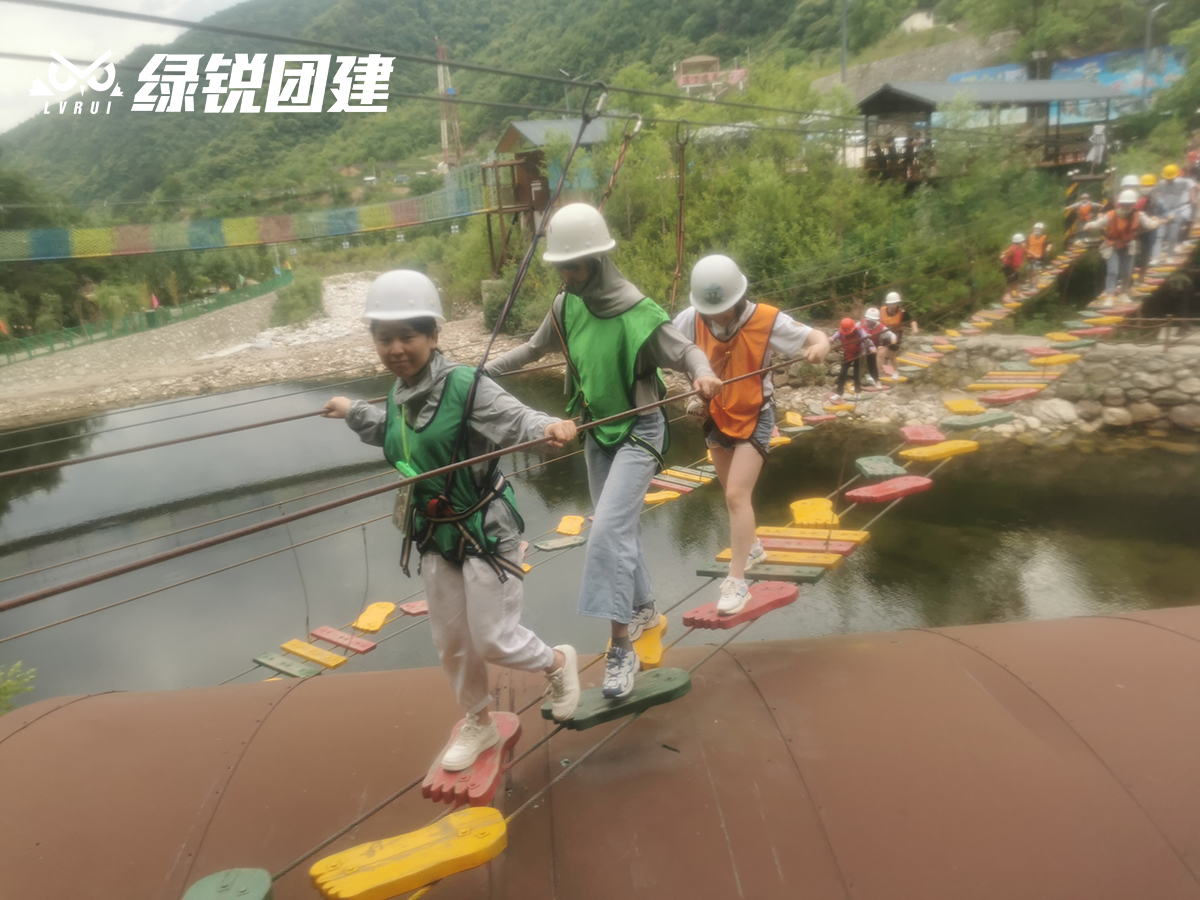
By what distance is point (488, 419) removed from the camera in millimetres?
3039

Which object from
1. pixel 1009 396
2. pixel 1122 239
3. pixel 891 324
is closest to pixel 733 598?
pixel 1009 396

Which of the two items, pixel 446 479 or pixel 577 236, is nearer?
pixel 446 479

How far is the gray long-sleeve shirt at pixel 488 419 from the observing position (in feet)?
9.82

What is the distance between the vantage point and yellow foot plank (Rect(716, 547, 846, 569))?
16.6 ft

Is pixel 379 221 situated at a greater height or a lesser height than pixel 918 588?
greater

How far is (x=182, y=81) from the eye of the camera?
14.3 meters

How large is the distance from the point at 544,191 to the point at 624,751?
94.9ft

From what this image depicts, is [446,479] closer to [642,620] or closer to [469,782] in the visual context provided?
[469,782]

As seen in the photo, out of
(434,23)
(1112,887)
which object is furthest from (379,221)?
(434,23)

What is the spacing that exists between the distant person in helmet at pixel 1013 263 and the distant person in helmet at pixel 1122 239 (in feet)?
11.6

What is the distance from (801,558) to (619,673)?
1895mm

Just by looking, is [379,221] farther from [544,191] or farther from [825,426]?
[825,426]

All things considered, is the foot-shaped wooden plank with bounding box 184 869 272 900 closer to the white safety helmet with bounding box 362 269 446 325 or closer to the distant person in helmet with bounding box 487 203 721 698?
the distant person in helmet with bounding box 487 203 721 698

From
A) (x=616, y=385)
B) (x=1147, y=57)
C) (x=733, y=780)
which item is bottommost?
(x=733, y=780)
